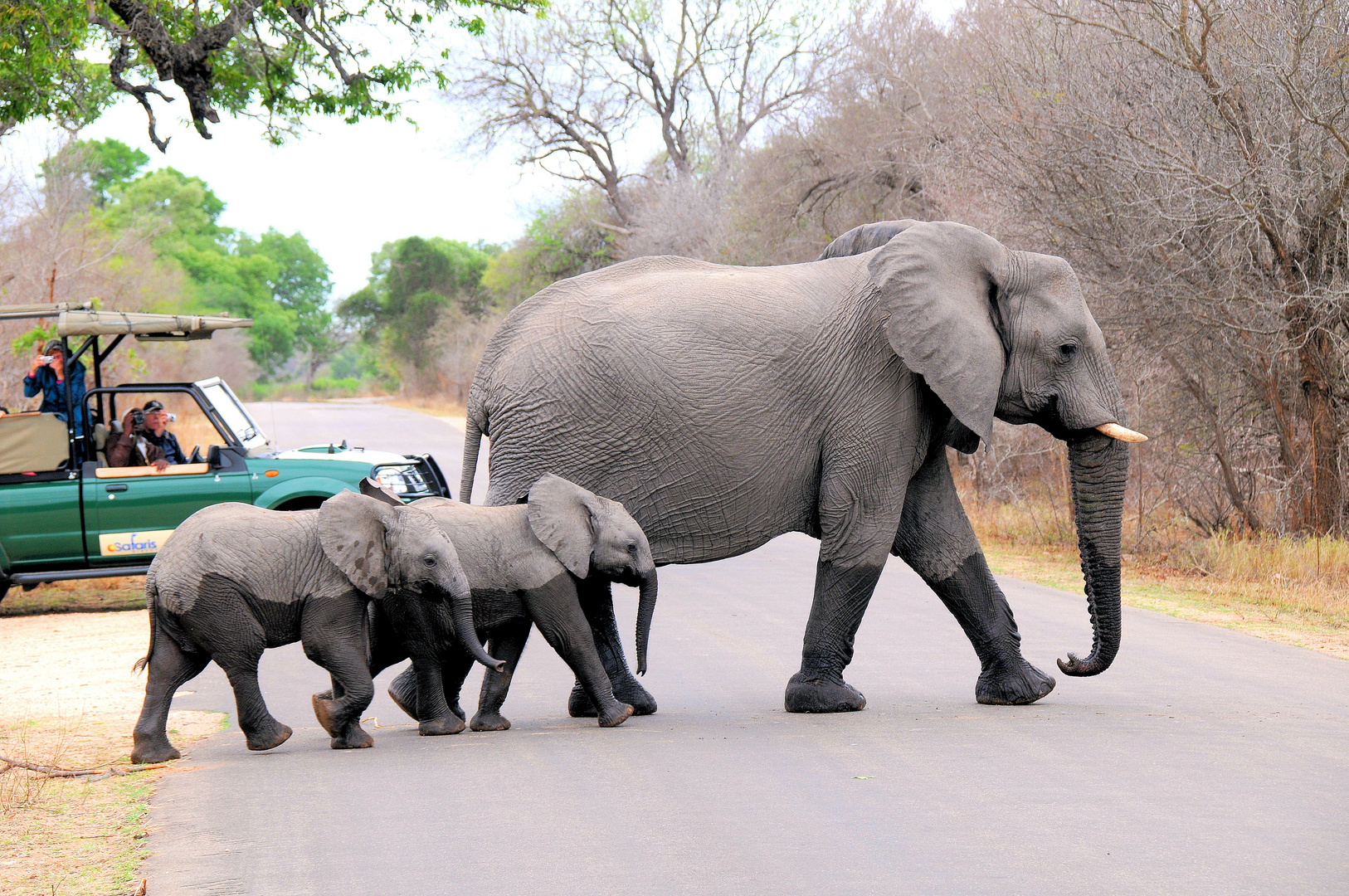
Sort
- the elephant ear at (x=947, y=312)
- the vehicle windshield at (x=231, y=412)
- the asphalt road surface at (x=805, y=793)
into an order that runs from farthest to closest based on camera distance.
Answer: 1. the vehicle windshield at (x=231, y=412)
2. the elephant ear at (x=947, y=312)
3. the asphalt road surface at (x=805, y=793)

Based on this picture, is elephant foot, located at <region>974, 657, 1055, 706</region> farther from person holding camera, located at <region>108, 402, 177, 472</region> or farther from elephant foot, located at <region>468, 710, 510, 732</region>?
person holding camera, located at <region>108, 402, 177, 472</region>

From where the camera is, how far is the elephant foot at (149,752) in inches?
274

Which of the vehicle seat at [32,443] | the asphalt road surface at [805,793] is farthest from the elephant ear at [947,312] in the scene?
the vehicle seat at [32,443]

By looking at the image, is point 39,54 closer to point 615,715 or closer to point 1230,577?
point 615,715

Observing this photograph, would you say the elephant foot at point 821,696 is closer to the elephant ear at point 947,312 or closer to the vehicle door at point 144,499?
the elephant ear at point 947,312

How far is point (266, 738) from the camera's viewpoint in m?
7.16

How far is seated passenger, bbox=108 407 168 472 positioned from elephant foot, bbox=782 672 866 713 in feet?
24.3

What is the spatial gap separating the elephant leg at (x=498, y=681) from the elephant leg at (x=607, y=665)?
0.46 m

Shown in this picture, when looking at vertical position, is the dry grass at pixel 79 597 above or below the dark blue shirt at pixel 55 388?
below

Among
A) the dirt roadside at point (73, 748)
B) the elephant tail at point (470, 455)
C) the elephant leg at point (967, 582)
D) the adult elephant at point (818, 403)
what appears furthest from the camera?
the elephant tail at point (470, 455)

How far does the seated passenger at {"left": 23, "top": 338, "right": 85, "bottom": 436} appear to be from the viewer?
13.4m

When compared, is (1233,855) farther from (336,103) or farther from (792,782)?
(336,103)

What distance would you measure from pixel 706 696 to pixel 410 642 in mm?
2073

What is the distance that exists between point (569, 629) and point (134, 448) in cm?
746
